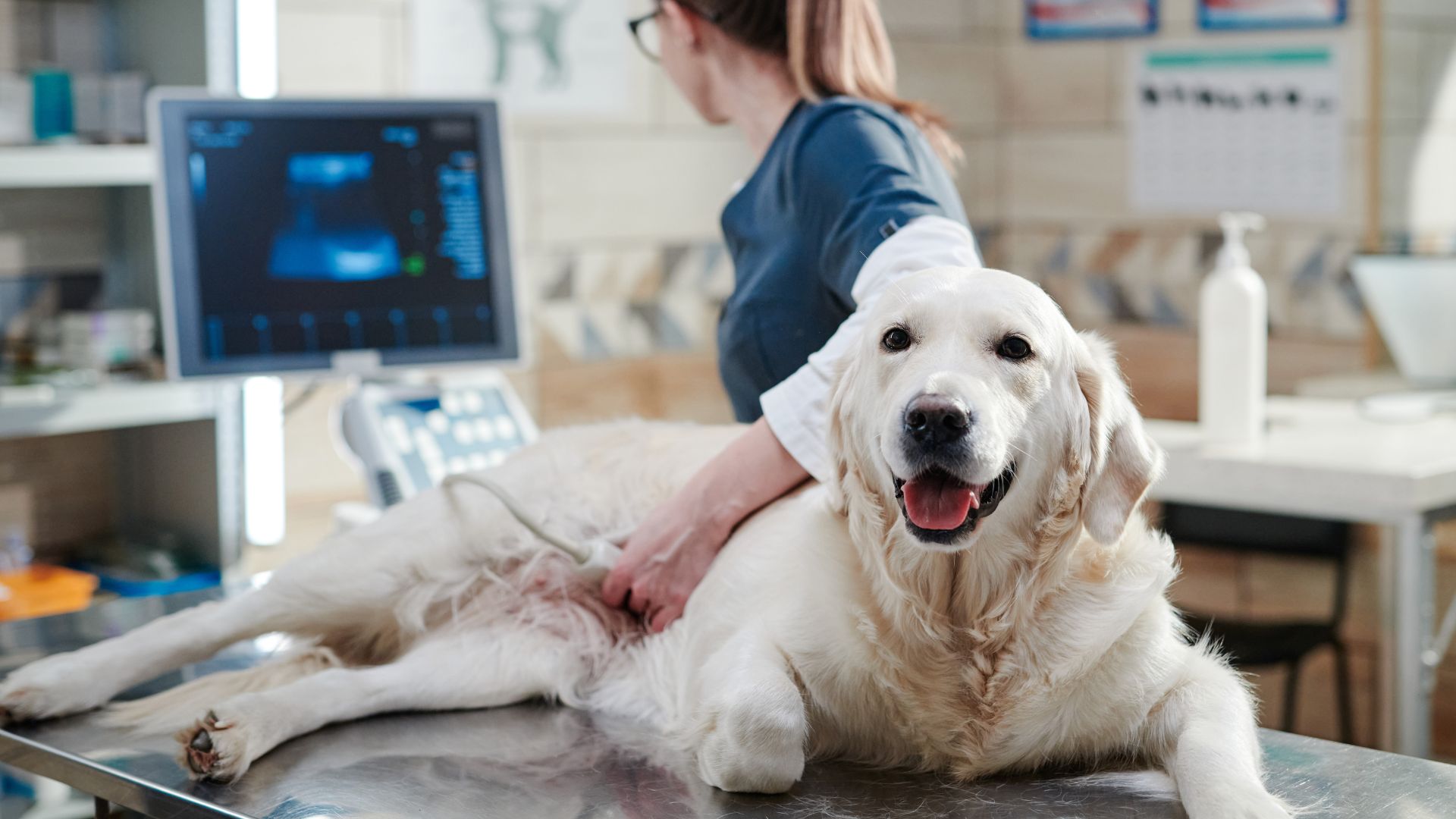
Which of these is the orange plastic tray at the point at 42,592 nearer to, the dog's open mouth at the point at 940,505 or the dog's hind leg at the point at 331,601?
the dog's hind leg at the point at 331,601

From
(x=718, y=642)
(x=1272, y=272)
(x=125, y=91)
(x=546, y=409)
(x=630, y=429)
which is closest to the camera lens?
(x=718, y=642)

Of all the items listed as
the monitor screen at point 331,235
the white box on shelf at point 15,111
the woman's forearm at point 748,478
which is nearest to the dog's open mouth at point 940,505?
the woman's forearm at point 748,478

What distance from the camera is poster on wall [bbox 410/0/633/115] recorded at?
3467 millimetres

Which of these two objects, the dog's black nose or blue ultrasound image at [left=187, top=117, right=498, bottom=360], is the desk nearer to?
blue ultrasound image at [left=187, top=117, right=498, bottom=360]

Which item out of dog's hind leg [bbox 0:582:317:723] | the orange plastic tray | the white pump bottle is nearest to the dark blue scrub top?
dog's hind leg [bbox 0:582:317:723]

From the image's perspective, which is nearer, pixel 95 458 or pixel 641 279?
pixel 95 458

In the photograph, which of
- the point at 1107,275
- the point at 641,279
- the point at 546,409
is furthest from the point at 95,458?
the point at 1107,275

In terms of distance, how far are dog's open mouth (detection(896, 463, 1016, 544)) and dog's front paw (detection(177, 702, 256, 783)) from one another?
617mm

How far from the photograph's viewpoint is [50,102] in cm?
282

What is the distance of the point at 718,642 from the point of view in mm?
1409

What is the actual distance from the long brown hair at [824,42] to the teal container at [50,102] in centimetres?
160

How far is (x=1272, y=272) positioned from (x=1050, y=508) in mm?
3270

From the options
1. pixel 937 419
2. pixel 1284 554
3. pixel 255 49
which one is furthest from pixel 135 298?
pixel 1284 554

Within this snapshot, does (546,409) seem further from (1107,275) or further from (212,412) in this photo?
(1107,275)
